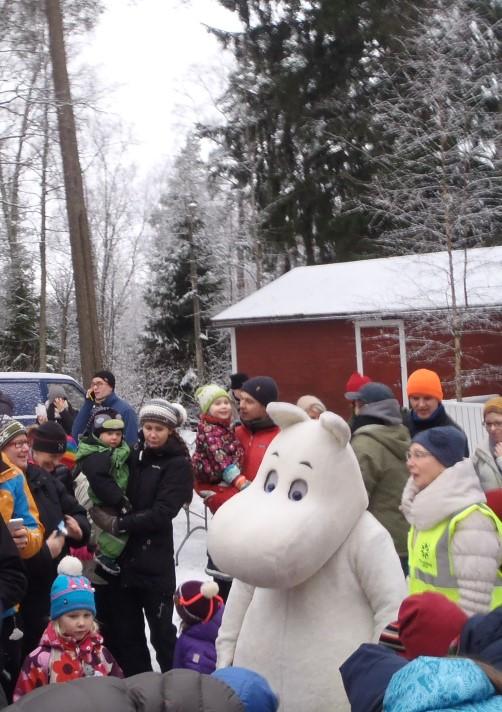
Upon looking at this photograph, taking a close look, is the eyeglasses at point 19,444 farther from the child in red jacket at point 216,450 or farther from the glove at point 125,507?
the child in red jacket at point 216,450

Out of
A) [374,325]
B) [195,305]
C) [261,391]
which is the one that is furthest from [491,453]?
[195,305]

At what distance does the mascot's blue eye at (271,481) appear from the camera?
3.14 meters

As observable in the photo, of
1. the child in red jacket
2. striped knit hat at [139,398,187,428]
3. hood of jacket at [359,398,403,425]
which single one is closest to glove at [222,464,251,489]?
the child in red jacket

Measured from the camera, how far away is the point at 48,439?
4930 millimetres

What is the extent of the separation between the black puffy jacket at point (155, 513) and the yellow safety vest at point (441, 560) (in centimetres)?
161

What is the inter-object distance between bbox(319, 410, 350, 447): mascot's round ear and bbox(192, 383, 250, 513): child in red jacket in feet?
5.93

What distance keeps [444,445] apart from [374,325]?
13.7 m

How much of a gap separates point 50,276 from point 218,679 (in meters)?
32.1

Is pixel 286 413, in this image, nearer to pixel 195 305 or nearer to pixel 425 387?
pixel 425 387

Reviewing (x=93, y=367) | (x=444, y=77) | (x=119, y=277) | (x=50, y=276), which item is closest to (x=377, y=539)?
(x=93, y=367)

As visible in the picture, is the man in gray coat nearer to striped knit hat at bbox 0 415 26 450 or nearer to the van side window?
striped knit hat at bbox 0 415 26 450

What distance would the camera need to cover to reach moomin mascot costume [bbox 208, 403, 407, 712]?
2.89 m

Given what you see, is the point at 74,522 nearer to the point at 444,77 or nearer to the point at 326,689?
the point at 326,689

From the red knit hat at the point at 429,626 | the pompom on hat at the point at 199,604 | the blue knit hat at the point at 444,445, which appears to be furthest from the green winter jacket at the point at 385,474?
the red knit hat at the point at 429,626
